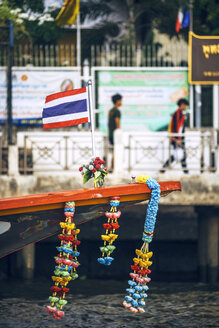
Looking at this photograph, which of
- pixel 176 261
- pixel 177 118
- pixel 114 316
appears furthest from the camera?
pixel 176 261

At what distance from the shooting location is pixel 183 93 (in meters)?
18.0

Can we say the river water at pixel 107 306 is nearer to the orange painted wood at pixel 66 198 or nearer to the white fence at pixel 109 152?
the white fence at pixel 109 152

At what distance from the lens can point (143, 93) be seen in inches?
714

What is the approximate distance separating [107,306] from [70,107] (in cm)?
499

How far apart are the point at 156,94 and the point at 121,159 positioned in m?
3.92

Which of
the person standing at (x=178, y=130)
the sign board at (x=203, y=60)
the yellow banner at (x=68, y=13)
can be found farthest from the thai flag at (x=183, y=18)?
the person standing at (x=178, y=130)

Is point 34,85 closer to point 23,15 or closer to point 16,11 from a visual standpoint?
point 16,11

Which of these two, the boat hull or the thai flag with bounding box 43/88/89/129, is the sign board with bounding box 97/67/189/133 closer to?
the thai flag with bounding box 43/88/89/129

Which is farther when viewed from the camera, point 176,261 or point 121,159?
point 176,261

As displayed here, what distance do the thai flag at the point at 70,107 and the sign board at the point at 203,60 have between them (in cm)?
805

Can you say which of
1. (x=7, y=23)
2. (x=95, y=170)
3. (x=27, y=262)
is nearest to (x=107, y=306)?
(x=27, y=262)

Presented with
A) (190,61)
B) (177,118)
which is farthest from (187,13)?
(177,118)

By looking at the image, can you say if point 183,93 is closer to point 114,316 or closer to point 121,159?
point 121,159

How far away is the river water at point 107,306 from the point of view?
12547 mm
